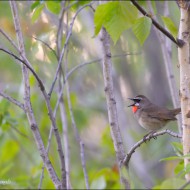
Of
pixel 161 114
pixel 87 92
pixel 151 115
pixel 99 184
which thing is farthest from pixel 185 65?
pixel 87 92

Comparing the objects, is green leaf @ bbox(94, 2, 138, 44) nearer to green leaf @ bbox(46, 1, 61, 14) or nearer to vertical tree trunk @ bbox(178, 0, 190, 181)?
vertical tree trunk @ bbox(178, 0, 190, 181)

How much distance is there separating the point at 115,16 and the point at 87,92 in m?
4.52

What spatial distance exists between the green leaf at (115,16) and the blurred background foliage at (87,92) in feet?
5.64

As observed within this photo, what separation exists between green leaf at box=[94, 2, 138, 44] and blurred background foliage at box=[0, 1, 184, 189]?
67.7 inches

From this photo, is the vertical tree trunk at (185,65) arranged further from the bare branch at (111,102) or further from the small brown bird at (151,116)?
the small brown bird at (151,116)

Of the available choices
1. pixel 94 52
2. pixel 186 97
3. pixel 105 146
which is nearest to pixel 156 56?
pixel 94 52

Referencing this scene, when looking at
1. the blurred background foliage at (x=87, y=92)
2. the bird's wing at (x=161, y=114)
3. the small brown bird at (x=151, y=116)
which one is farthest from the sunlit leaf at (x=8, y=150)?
the bird's wing at (x=161, y=114)

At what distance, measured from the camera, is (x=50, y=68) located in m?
5.69

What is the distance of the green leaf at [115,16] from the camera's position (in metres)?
2.20

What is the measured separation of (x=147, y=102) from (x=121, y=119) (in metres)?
0.70

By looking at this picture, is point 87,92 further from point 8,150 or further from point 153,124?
point 8,150

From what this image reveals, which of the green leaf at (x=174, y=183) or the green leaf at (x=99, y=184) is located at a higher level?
the green leaf at (x=174, y=183)

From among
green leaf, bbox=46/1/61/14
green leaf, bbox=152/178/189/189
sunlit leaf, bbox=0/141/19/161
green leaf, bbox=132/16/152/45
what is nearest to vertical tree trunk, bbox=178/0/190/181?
green leaf, bbox=132/16/152/45

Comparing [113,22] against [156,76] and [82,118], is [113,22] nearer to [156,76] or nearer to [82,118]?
[82,118]
